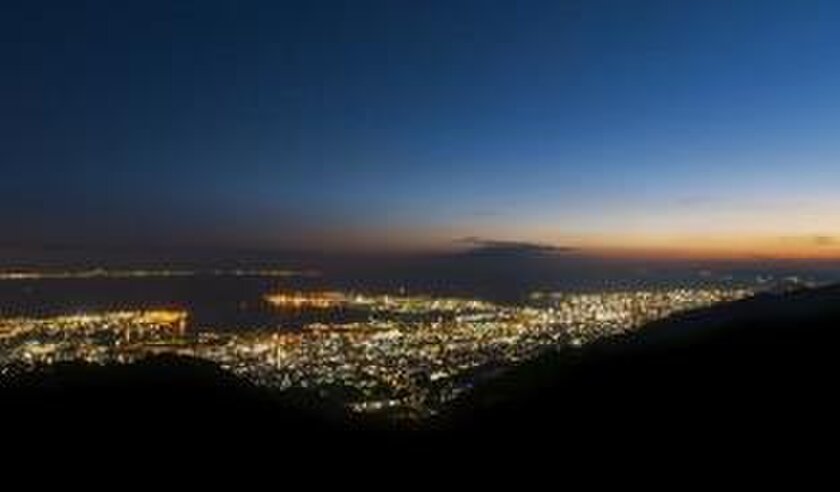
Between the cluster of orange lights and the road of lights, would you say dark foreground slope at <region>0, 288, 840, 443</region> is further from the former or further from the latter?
the cluster of orange lights

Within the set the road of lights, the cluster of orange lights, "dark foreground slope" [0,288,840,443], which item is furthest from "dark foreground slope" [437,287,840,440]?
the cluster of orange lights

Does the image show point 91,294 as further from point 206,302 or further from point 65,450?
point 65,450

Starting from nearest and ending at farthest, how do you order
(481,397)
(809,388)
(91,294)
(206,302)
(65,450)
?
1. (65,450)
2. (809,388)
3. (481,397)
4. (206,302)
5. (91,294)

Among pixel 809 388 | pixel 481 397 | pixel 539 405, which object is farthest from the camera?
pixel 481 397

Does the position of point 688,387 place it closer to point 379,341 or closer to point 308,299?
point 379,341

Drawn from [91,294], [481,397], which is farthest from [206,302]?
[481,397]

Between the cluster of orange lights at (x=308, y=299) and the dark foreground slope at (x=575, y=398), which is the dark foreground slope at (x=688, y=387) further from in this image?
the cluster of orange lights at (x=308, y=299)

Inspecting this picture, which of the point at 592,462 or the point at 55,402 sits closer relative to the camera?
the point at 592,462
